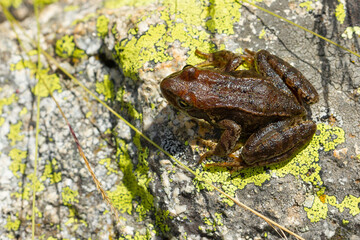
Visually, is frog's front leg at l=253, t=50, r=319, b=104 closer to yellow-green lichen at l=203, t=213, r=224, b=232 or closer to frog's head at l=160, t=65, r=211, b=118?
frog's head at l=160, t=65, r=211, b=118

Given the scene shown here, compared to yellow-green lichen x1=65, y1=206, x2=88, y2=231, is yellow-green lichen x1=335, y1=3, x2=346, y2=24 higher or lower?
yellow-green lichen x1=335, y1=3, x2=346, y2=24

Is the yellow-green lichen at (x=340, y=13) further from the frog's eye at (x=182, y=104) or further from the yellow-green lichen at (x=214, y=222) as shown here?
the yellow-green lichen at (x=214, y=222)

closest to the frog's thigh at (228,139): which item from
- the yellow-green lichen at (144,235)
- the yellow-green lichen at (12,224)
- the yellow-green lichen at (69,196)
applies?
the yellow-green lichen at (144,235)

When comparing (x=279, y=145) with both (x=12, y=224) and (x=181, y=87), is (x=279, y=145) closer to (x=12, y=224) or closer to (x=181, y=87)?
(x=181, y=87)

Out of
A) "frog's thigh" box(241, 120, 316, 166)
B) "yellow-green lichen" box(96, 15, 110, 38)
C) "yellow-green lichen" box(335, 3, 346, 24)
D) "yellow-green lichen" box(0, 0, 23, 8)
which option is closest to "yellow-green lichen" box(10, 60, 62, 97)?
"yellow-green lichen" box(96, 15, 110, 38)

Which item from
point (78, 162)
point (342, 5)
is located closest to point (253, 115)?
point (342, 5)

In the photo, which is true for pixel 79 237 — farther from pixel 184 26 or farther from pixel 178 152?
pixel 184 26
